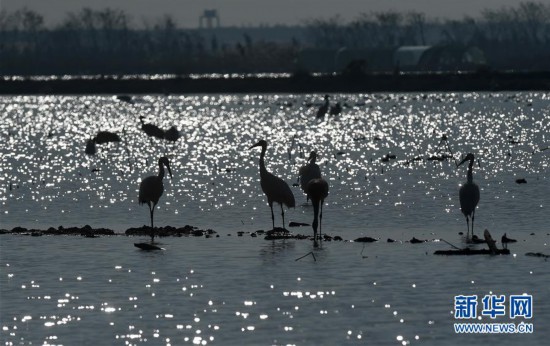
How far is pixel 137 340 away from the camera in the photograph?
61.4 ft

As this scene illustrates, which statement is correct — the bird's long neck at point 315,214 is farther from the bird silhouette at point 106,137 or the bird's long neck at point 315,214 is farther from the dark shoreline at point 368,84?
the dark shoreline at point 368,84

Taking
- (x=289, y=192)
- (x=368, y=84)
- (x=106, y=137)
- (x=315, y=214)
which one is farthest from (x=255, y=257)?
(x=368, y=84)

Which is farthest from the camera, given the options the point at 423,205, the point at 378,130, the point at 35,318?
the point at 378,130

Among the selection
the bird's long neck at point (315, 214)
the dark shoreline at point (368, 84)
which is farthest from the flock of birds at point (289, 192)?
the dark shoreline at point (368, 84)

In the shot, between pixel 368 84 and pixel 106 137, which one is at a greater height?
pixel 368 84

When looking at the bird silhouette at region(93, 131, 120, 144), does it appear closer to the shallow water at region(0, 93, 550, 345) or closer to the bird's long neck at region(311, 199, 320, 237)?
the shallow water at region(0, 93, 550, 345)

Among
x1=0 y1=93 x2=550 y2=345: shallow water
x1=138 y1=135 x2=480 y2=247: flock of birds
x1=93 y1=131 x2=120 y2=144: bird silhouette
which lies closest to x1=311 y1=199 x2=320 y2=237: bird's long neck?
x1=138 y1=135 x2=480 y2=247: flock of birds

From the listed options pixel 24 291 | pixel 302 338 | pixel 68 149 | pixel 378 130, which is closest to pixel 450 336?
pixel 302 338

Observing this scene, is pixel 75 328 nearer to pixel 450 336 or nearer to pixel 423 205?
pixel 450 336

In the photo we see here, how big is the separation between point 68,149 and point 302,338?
57333mm

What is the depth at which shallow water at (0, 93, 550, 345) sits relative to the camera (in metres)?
19.6

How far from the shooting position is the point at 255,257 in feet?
86.7

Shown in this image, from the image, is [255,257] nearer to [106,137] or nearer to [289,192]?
[289,192]

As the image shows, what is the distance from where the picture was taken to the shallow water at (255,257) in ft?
64.4
